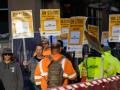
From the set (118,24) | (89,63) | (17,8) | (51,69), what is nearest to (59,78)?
(51,69)

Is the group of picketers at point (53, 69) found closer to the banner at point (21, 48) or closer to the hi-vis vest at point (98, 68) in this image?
the hi-vis vest at point (98, 68)

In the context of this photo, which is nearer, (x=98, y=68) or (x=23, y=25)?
(x=98, y=68)

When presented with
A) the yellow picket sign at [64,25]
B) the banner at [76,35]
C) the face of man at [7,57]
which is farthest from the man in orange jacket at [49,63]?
the yellow picket sign at [64,25]

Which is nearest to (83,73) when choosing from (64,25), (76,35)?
(76,35)

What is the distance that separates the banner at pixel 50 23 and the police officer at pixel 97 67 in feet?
8.92

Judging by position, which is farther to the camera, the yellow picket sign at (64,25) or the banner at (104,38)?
the banner at (104,38)

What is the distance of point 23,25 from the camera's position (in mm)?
8703

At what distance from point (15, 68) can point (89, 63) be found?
1.86m

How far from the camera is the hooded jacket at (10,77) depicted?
642cm

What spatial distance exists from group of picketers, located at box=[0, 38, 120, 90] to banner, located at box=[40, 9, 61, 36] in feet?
3.77

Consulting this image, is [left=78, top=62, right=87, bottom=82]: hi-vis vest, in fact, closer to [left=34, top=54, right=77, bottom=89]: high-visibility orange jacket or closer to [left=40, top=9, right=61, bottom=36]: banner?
[left=40, top=9, right=61, bottom=36]: banner

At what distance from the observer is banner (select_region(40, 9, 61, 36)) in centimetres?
923

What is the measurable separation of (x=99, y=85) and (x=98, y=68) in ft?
3.07

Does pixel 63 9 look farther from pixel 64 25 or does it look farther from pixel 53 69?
pixel 53 69
